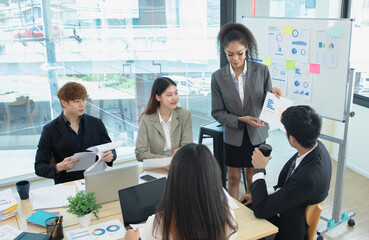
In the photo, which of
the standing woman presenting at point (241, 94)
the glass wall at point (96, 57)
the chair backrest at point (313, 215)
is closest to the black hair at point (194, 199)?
the chair backrest at point (313, 215)

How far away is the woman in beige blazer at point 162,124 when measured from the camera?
295cm

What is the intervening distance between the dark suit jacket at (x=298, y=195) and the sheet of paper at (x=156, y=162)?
0.69 m

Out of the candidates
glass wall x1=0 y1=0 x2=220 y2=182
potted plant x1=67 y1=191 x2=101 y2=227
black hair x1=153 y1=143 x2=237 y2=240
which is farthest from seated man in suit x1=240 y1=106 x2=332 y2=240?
glass wall x1=0 y1=0 x2=220 y2=182

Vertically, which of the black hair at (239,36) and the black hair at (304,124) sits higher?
the black hair at (239,36)

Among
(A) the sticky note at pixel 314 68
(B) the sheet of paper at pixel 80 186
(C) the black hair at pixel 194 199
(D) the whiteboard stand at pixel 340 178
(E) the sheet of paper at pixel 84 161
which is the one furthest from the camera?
(A) the sticky note at pixel 314 68

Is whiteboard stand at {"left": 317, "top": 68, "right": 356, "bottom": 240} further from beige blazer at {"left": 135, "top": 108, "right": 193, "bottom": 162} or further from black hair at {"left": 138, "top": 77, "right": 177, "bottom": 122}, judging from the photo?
black hair at {"left": 138, "top": 77, "right": 177, "bottom": 122}

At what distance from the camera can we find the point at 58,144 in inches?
112

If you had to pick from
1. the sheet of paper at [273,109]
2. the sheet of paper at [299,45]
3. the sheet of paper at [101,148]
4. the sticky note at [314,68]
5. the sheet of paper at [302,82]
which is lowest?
the sheet of paper at [101,148]

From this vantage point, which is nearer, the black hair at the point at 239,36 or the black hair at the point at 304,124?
the black hair at the point at 304,124

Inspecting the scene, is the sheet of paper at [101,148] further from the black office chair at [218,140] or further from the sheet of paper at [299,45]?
the sheet of paper at [299,45]

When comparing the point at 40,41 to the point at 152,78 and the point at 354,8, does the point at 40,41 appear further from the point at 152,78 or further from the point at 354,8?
the point at 354,8

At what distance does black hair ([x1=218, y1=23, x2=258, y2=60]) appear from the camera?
119 inches

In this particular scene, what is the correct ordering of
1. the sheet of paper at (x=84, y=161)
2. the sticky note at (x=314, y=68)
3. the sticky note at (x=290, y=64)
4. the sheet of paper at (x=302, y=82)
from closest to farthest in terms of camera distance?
the sheet of paper at (x=84, y=161), the sticky note at (x=314, y=68), the sheet of paper at (x=302, y=82), the sticky note at (x=290, y=64)

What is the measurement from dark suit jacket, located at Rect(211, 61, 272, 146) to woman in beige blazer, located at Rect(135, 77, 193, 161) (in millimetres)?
364
